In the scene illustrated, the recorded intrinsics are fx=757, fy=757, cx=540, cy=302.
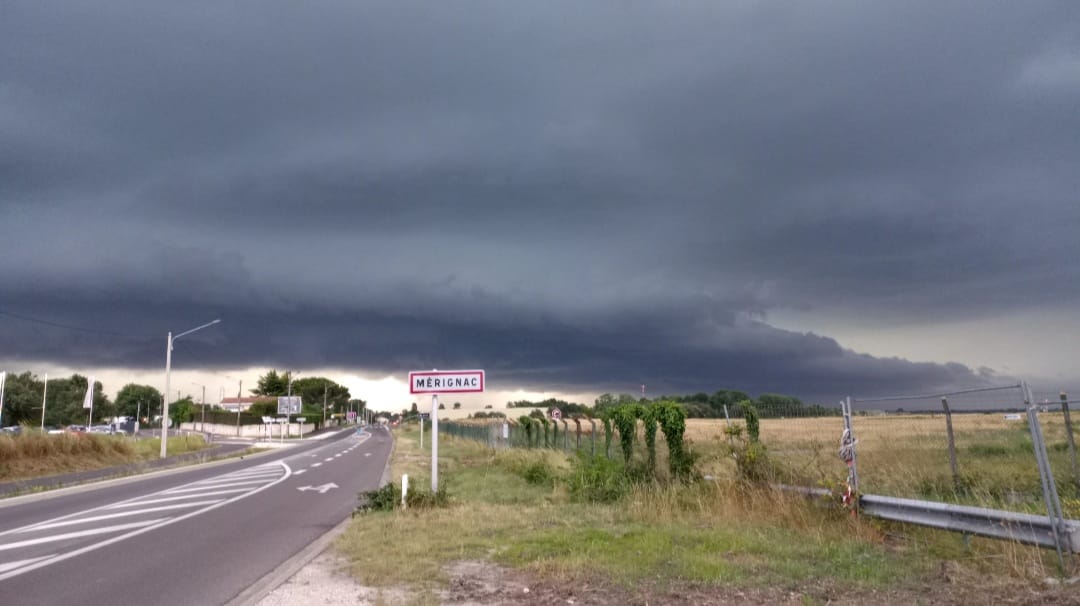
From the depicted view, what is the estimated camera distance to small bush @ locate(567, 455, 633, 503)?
1551 centimetres

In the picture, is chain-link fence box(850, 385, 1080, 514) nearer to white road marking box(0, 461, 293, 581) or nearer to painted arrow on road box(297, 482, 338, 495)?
white road marking box(0, 461, 293, 581)

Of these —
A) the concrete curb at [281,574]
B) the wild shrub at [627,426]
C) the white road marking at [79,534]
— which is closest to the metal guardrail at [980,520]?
the wild shrub at [627,426]

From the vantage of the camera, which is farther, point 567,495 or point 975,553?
point 567,495

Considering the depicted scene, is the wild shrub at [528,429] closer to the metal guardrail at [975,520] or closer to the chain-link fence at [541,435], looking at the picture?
the chain-link fence at [541,435]

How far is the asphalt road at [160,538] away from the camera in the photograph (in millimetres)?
8930

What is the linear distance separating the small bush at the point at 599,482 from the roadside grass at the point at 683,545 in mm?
613

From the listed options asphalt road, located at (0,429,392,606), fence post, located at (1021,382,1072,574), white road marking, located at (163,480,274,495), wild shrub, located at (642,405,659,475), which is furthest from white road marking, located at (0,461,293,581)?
fence post, located at (1021,382,1072,574)

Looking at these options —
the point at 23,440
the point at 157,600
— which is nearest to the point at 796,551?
the point at 157,600

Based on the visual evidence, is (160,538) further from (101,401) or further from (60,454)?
(101,401)

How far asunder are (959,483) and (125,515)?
53.3 ft

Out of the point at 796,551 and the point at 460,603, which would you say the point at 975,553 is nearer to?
the point at 796,551

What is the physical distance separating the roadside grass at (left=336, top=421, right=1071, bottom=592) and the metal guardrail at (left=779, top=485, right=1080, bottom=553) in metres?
0.19

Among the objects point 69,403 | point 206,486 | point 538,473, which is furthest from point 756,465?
point 69,403

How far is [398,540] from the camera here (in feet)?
37.2
